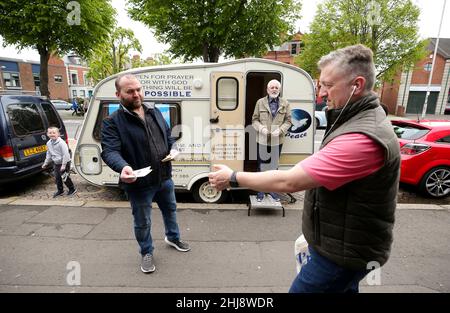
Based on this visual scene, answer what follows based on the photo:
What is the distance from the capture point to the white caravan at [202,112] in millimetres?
4695

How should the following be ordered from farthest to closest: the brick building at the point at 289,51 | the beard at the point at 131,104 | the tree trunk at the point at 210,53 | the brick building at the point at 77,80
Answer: the brick building at the point at 77,80 → the brick building at the point at 289,51 → the tree trunk at the point at 210,53 → the beard at the point at 131,104

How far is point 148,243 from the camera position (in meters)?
3.08

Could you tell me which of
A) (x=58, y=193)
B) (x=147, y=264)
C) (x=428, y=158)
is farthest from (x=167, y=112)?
(x=428, y=158)

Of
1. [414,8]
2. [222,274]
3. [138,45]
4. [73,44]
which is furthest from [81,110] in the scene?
[414,8]

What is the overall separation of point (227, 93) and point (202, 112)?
1.84 ft

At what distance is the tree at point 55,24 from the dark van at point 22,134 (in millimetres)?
8621

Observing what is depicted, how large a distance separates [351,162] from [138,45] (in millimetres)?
30362

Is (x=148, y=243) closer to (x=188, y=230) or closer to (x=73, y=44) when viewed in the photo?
→ (x=188, y=230)

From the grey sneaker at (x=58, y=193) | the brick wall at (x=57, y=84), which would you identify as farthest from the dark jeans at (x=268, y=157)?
the brick wall at (x=57, y=84)

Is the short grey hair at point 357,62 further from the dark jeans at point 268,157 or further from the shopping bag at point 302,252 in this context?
the dark jeans at point 268,157

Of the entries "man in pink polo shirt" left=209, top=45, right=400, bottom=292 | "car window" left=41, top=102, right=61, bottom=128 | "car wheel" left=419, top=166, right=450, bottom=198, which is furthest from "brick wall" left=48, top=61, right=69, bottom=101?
"man in pink polo shirt" left=209, top=45, right=400, bottom=292

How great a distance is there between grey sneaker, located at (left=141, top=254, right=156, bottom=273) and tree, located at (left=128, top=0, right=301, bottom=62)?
13.1 meters

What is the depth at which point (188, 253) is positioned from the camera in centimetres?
344

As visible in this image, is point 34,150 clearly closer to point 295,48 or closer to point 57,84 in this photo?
point 295,48
